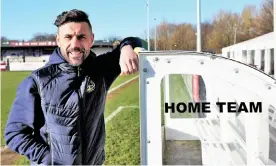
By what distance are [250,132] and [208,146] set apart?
224mm

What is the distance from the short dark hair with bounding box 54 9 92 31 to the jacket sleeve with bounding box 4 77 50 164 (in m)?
0.28

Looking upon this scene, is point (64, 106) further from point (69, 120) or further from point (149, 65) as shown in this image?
point (149, 65)

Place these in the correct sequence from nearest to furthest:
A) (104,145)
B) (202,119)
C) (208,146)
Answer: (202,119) → (208,146) → (104,145)

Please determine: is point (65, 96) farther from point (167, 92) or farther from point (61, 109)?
point (167, 92)

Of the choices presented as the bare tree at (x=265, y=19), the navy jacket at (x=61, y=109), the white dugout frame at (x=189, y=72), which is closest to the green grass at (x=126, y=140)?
the navy jacket at (x=61, y=109)

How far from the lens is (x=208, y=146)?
5.19 feet

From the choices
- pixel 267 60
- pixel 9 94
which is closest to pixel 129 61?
pixel 9 94

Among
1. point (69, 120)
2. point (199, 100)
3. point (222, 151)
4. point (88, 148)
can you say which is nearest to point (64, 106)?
point (69, 120)


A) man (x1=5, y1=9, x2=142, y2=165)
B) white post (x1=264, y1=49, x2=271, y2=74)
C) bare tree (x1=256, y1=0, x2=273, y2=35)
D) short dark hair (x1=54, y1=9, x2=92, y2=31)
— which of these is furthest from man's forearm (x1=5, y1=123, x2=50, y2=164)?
bare tree (x1=256, y1=0, x2=273, y2=35)

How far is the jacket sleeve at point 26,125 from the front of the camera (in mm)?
1558

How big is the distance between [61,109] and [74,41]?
30cm

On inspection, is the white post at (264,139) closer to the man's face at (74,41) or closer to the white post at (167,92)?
the white post at (167,92)

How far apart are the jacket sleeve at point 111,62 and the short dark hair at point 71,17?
16 centimetres

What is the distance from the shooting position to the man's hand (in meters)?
1.49
